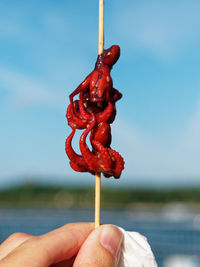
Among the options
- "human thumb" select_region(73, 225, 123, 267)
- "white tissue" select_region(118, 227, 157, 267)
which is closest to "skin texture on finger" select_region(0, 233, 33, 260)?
"human thumb" select_region(73, 225, 123, 267)

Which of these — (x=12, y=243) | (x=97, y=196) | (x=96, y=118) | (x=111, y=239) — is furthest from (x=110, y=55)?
(x=12, y=243)

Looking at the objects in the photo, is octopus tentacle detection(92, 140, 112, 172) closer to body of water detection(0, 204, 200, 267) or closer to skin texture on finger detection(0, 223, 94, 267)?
skin texture on finger detection(0, 223, 94, 267)

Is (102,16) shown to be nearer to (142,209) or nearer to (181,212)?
(181,212)

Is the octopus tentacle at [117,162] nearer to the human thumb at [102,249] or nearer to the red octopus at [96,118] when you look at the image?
the red octopus at [96,118]

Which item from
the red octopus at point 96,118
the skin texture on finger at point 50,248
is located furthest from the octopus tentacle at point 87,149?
the skin texture on finger at point 50,248

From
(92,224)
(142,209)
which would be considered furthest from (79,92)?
(142,209)

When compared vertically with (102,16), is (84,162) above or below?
below

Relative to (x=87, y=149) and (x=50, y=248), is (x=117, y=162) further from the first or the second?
(x=50, y=248)
